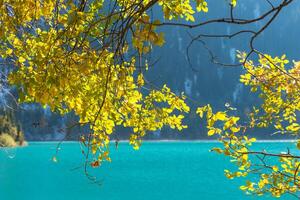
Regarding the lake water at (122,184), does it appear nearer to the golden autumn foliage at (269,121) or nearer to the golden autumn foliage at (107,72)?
the golden autumn foliage at (269,121)

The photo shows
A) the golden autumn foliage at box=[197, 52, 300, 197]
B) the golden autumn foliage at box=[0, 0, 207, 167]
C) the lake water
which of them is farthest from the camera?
the lake water

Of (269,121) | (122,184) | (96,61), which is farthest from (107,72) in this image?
(122,184)

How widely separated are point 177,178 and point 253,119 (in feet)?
99.7

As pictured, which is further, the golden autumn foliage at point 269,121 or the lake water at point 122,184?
the lake water at point 122,184

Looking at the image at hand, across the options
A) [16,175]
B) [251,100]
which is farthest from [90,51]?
[251,100]

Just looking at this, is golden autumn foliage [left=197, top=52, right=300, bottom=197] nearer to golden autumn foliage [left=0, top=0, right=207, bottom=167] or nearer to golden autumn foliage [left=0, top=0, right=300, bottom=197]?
golden autumn foliage [left=0, top=0, right=300, bottom=197]

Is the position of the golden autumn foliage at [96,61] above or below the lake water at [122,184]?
above

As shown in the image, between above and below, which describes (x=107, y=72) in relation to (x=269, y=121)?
above

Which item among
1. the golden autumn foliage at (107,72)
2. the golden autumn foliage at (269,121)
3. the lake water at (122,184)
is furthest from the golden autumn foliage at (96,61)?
the lake water at (122,184)

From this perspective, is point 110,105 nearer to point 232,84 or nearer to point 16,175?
point 16,175

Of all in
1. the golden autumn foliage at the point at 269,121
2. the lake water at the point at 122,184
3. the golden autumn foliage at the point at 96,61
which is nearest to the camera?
the golden autumn foliage at the point at 96,61

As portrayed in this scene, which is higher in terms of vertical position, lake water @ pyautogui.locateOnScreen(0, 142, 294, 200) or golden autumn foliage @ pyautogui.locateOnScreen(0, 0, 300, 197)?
golden autumn foliage @ pyautogui.locateOnScreen(0, 0, 300, 197)

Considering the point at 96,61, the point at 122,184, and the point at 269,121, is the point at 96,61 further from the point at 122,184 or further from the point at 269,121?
the point at 122,184

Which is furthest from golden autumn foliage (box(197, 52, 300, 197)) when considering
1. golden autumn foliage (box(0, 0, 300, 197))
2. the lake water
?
the lake water
